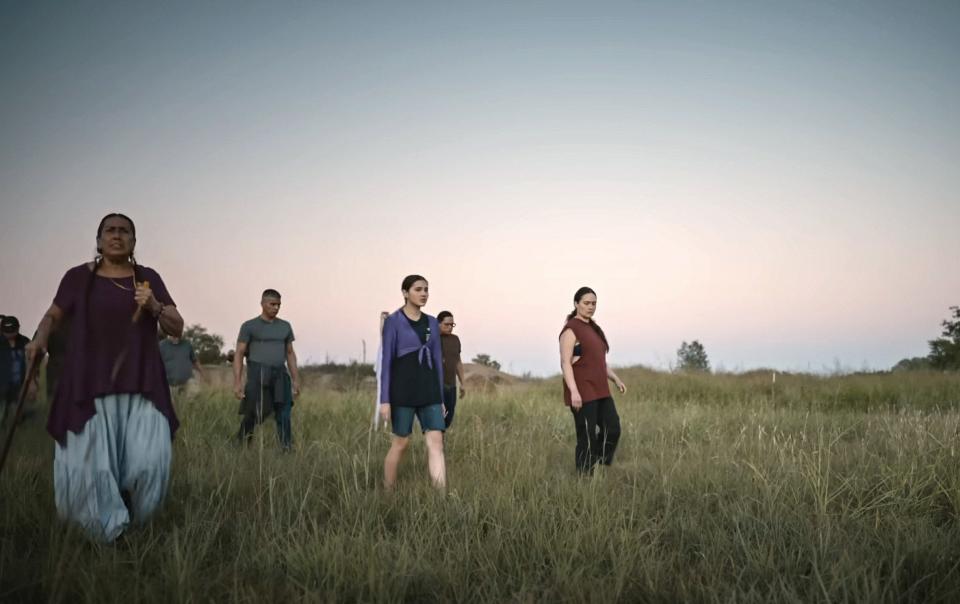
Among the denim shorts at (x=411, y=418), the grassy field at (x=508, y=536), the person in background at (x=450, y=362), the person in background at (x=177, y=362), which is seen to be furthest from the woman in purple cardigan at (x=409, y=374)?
the person in background at (x=177, y=362)

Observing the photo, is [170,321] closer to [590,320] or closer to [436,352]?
[436,352]

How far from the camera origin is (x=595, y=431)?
22.4 ft

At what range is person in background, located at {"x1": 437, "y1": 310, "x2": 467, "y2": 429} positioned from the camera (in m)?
9.39

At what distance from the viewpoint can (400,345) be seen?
5.90 metres

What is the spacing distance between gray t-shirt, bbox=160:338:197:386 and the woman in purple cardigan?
21.3ft

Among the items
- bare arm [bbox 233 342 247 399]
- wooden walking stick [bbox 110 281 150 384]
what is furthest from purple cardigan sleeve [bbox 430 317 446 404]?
bare arm [bbox 233 342 247 399]

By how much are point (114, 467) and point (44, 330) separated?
92cm

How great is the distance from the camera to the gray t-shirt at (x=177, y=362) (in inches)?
432

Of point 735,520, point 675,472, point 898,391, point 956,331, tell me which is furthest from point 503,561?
point 956,331

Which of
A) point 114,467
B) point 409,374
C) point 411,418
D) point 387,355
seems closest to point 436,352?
point 409,374

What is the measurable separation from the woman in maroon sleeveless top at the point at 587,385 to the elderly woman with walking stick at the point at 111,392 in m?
3.83

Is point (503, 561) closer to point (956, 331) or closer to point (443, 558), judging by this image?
point (443, 558)

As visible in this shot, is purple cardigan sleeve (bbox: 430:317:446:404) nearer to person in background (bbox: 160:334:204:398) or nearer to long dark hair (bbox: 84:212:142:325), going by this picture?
long dark hair (bbox: 84:212:142:325)

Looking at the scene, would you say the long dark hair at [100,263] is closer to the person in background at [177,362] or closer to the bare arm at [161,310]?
the bare arm at [161,310]
